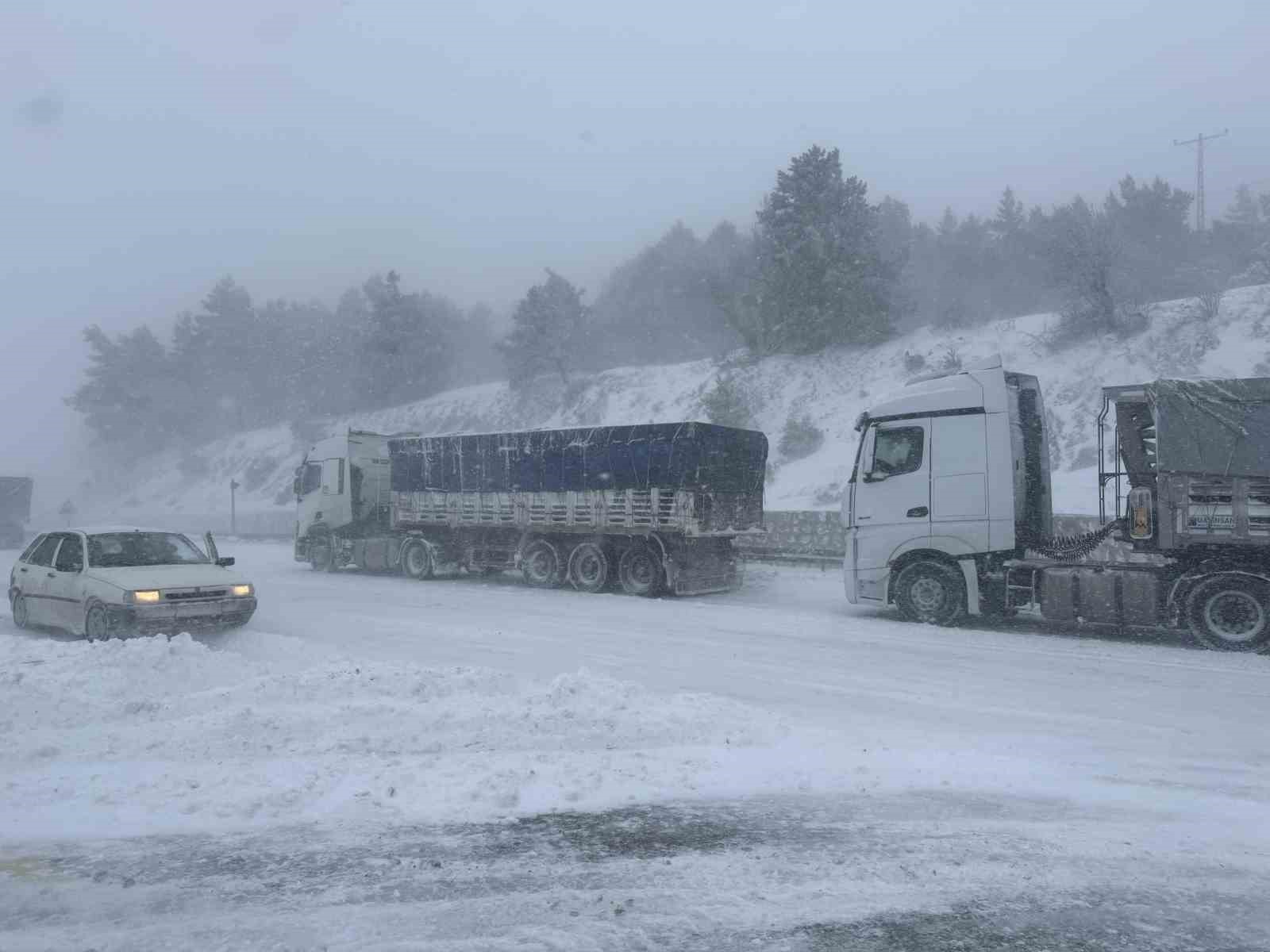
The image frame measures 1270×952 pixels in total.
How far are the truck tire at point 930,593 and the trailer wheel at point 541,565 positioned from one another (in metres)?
7.45

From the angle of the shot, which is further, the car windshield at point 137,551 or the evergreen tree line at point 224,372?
the evergreen tree line at point 224,372

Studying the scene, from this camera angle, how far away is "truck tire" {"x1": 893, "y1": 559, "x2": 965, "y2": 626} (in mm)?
12688

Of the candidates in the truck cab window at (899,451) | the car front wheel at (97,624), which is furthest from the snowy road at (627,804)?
the truck cab window at (899,451)

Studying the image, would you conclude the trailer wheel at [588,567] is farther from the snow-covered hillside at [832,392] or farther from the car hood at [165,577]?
the snow-covered hillside at [832,392]

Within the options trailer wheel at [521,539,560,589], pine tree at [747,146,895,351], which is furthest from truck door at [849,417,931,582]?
pine tree at [747,146,895,351]

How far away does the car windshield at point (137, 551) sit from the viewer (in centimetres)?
1162

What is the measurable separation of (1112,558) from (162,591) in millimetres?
12297

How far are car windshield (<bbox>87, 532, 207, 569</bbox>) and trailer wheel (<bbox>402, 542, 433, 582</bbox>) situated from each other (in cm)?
829

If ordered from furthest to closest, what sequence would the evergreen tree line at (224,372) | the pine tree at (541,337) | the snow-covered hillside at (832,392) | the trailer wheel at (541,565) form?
the evergreen tree line at (224,372) < the pine tree at (541,337) < the snow-covered hillside at (832,392) < the trailer wheel at (541,565)

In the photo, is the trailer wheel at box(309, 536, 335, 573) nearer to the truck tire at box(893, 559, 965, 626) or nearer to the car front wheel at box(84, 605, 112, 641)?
the car front wheel at box(84, 605, 112, 641)

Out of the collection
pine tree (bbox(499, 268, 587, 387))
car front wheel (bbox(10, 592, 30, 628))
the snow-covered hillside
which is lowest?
car front wheel (bbox(10, 592, 30, 628))

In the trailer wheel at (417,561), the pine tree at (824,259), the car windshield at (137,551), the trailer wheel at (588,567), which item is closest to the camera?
the car windshield at (137,551)

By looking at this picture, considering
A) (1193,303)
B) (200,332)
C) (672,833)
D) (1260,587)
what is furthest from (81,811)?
(200,332)

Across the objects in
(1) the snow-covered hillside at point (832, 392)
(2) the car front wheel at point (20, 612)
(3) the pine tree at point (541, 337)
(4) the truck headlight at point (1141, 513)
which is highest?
(3) the pine tree at point (541, 337)
